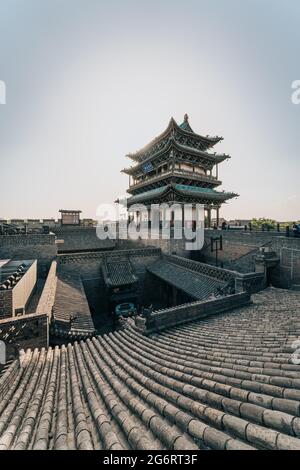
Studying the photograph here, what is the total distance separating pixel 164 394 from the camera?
133 inches

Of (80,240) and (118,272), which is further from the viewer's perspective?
(80,240)

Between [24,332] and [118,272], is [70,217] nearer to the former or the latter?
[118,272]

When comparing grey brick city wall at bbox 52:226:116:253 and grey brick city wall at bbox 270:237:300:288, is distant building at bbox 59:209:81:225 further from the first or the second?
grey brick city wall at bbox 270:237:300:288

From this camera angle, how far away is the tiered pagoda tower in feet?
74.2

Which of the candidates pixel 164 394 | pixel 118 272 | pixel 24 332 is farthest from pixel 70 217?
pixel 164 394

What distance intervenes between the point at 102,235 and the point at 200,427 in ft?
91.1

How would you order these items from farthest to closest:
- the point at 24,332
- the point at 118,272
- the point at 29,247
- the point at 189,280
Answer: the point at 118,272
the point at 29,247
the point at 189,280
the point at 24,332

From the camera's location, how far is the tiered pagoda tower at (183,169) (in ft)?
74.2

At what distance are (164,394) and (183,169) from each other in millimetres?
23837

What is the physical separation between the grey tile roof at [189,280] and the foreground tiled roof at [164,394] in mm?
4586

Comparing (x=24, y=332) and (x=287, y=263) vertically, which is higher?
(x=287, y=263)
